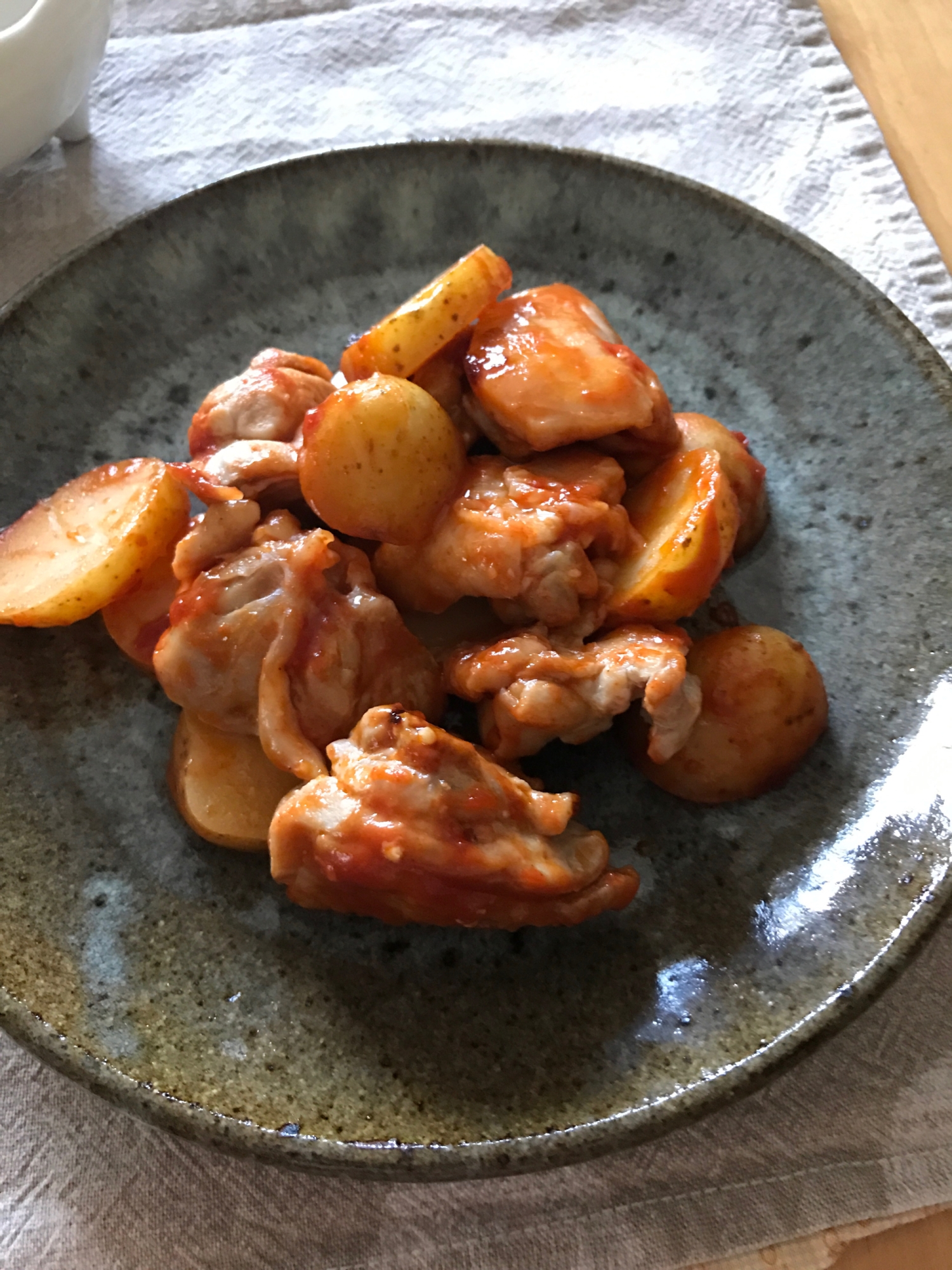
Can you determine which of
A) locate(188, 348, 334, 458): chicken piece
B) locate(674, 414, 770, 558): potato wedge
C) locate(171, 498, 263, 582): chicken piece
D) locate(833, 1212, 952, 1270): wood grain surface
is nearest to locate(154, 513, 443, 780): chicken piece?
locate(171, 498, 263, 582): chicken piece

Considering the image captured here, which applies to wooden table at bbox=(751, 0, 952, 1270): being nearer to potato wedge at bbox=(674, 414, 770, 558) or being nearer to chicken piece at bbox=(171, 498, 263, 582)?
potato wedge at bbox=(674, 414, 770, 558)

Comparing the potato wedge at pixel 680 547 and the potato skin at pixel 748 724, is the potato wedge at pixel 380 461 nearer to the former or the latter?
the potato wedge at pixel 680 547

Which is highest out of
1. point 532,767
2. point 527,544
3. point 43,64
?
point 43,64

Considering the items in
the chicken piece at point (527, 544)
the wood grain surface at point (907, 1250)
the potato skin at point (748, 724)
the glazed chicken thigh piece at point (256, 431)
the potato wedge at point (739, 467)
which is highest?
the glazed chicken thigh piece at point (256, 431)

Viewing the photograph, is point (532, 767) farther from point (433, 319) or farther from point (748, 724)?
point (433, 319)

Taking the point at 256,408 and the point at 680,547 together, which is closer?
the point at 680,547

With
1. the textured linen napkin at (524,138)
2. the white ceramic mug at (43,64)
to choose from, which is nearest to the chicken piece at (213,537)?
the textured linen napkin at (524,138)

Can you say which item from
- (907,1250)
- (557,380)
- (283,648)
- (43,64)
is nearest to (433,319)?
(557,380)
